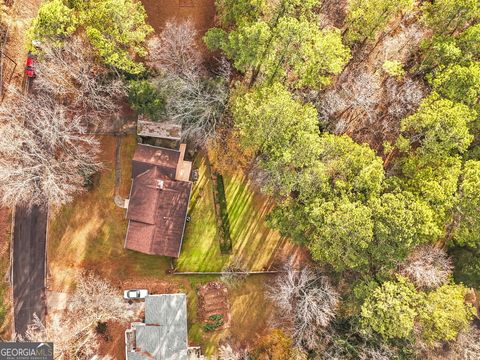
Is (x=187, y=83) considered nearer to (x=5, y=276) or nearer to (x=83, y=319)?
(x=83, y=319)

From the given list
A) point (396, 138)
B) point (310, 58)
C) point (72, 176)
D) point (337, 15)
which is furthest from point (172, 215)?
point (337, 15)

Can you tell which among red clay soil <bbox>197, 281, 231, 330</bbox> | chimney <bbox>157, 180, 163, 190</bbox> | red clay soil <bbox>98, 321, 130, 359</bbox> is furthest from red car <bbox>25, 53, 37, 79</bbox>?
red clay soil <bbox>197, 281, 231, 330</bbox>

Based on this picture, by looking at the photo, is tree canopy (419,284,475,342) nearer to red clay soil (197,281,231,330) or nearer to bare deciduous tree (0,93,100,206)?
red clay soil (197,281,231,330)

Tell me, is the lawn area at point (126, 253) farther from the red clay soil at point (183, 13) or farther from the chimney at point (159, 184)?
the red clay soil at point (183, 13)

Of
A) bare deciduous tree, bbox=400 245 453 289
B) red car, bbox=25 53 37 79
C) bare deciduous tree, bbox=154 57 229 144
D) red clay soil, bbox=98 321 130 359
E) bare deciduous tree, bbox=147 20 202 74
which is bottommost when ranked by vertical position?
red clay soil, bbox=98 321 130 359

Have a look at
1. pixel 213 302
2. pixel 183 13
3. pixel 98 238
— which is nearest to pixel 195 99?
pixel 183 13

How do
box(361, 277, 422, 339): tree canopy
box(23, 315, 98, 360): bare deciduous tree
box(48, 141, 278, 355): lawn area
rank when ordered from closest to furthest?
box(361, 277, 422, 339): tree canopy
box(23, 315, 98, 360): bare deciduous tree
box(48, 141, 278, 355): lawn area
